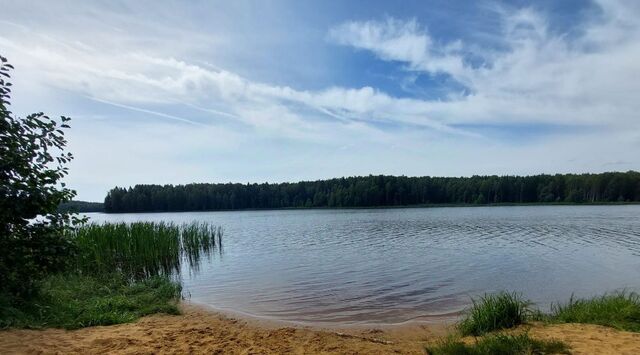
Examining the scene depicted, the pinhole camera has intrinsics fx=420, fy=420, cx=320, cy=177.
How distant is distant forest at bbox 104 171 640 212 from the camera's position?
95312 mm

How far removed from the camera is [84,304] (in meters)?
9.03

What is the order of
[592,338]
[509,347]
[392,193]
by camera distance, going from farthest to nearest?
1. [392,193]
2. [592,338]
3. [509,347]

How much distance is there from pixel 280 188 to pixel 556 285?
107571 millimetres

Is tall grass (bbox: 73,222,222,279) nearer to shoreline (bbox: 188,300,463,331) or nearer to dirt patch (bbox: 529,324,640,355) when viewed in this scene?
shoreline (bbox: 188,300,463,331)

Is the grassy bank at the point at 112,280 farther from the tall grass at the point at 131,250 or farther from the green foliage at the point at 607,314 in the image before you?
the green foliage at the point at 607,314

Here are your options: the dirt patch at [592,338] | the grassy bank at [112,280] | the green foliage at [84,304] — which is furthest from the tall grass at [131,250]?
the dirt patch at [592,338]

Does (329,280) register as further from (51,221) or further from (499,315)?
(51,221)

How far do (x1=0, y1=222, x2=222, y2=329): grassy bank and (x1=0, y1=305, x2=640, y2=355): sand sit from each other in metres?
0.67

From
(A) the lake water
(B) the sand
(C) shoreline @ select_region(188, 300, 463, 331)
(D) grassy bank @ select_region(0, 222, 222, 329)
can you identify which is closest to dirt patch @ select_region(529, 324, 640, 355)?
(B) the sand

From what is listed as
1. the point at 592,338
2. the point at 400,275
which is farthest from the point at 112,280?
the point at 592,338

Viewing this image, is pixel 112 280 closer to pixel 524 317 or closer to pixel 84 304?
pixel 84 304

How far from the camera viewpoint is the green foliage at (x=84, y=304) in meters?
7.20

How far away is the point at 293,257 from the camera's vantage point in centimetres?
2161

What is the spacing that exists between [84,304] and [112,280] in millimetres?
4792
